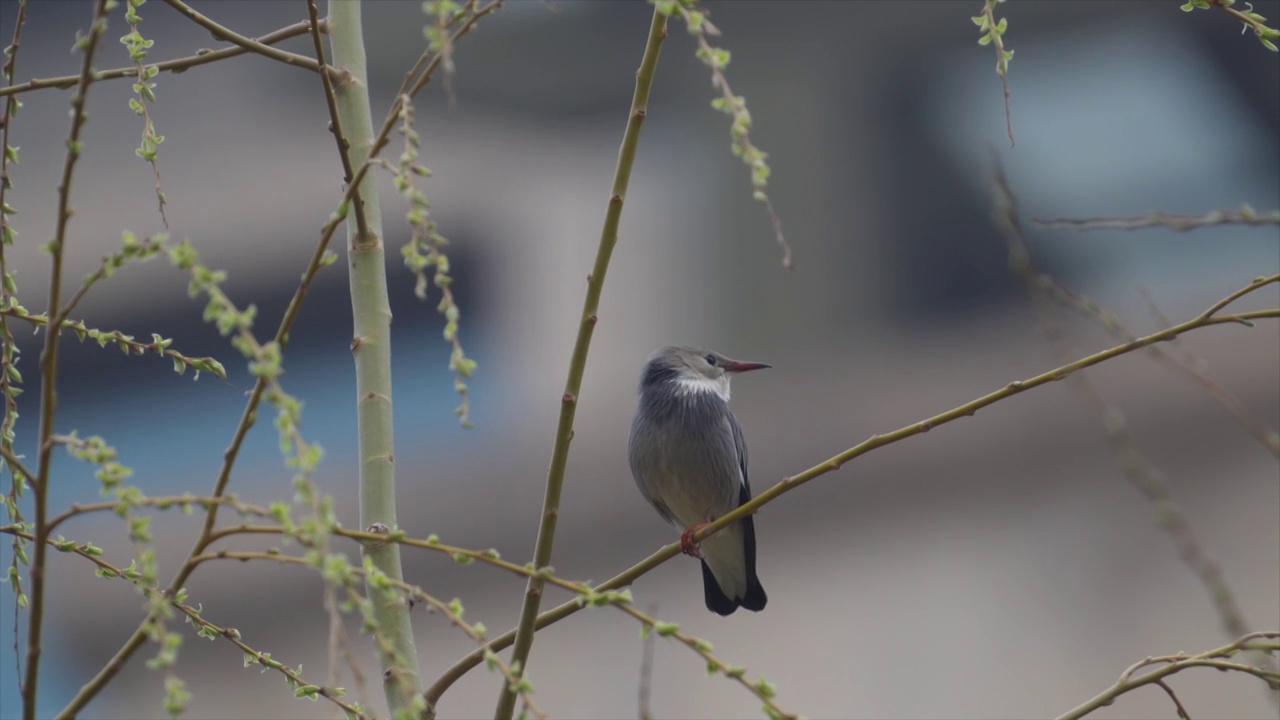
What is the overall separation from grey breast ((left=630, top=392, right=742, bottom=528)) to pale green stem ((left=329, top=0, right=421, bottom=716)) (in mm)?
2761

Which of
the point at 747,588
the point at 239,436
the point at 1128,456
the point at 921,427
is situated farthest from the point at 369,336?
the point at 747,588

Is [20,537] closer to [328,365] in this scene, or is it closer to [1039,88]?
[328,365]

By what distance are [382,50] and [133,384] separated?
470 centimetres

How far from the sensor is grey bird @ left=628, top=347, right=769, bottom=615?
5.38 meters

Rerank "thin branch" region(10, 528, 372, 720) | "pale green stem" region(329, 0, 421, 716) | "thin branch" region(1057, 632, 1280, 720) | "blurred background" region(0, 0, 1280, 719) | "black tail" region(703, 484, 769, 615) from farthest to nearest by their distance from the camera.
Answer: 1. "blurred background" region(0, 0, 1280, 719)
2. "black tail" region(703, 484, 769, 615)
3. "pale green stem" region(329, 0, 421, 716)
4. "thin branch" region(10, 528, 372, 720)
5. "thin branch" region(1057, 632, 1280, 720)

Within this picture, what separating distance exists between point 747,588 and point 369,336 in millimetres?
3278

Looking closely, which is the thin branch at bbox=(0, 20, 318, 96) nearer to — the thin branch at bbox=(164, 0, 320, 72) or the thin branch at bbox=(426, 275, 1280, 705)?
the thin branch at bbox=(164, 0, 320, 72)

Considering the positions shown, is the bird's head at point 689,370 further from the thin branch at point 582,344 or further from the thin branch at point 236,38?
the thin branch at point 582,344

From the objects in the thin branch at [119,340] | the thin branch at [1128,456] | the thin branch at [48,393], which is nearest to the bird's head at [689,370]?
the thin branch at [119,340]

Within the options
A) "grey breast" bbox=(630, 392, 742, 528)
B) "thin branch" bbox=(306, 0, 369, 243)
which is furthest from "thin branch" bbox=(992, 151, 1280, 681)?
"grey breast" bbox=(630, 392, 742, 528)

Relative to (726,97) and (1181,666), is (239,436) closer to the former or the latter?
(726,97)

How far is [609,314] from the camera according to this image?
1497cm

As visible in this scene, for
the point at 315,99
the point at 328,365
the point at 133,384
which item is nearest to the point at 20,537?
the point at 328,365

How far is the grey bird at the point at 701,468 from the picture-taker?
5.38 metres
